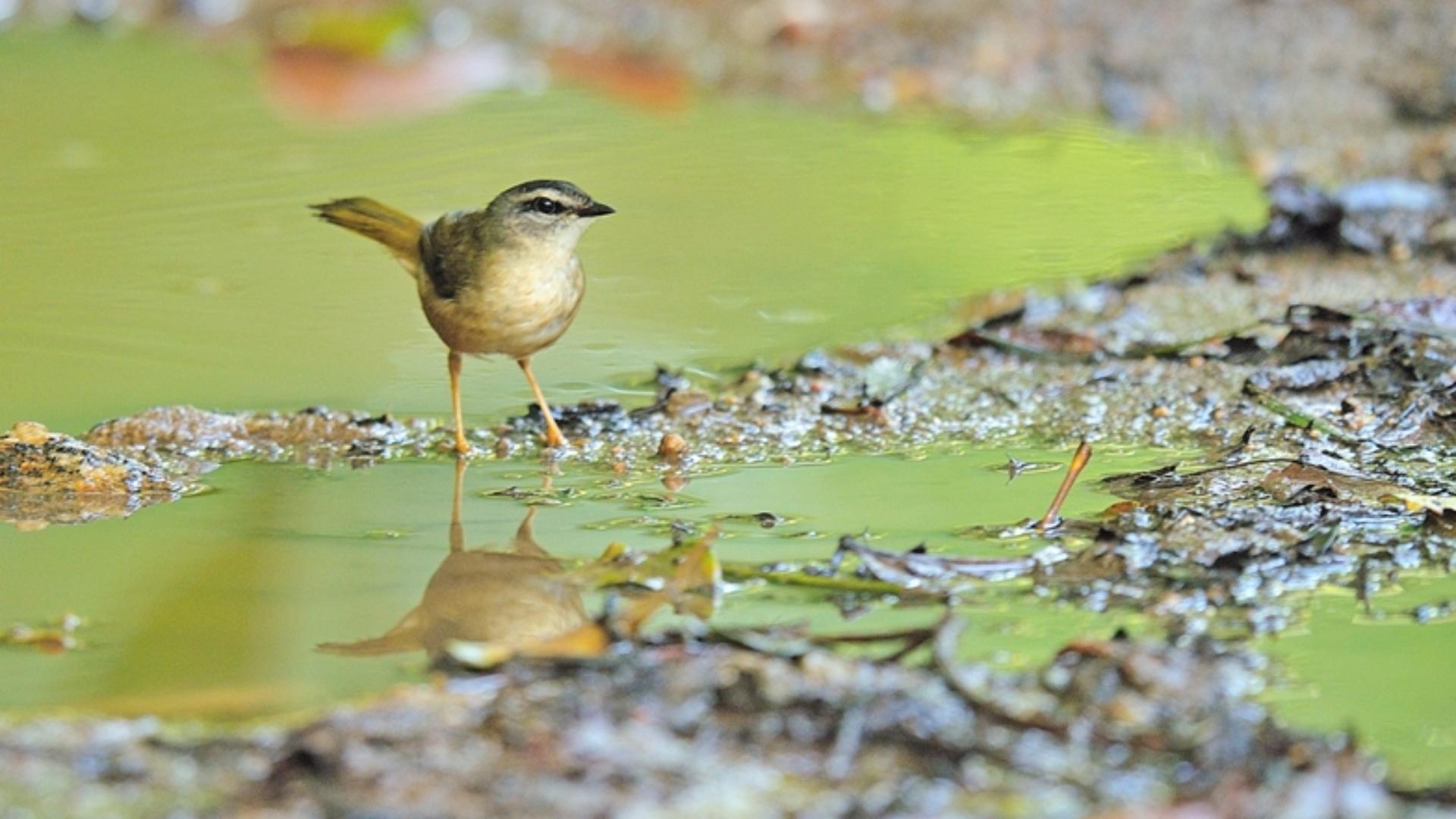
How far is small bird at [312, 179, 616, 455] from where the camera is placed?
4.55 metres

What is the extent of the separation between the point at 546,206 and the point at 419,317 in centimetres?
125

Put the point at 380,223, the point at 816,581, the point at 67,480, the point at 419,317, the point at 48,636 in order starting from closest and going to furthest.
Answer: the point at 48,636
the point at 816,581
the point at 67,480
the point at 380,223
the point at 419,317

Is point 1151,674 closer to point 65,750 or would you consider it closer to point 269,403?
point 65,750

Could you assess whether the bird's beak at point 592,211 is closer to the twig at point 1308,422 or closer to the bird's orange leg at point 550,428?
the bird's orange leg at point 550,428

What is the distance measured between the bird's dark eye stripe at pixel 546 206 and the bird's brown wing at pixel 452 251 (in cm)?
15

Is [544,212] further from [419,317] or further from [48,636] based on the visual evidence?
[48,636]

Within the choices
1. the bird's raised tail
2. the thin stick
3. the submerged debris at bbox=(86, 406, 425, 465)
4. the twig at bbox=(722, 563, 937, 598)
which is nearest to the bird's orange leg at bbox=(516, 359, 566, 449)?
the submerged debris at bbox=(86, 406, 425, 465)

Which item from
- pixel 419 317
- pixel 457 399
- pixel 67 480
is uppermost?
pixel 419 317

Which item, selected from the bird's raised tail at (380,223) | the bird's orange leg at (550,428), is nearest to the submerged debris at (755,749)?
the bird's orange leg at (550,428)

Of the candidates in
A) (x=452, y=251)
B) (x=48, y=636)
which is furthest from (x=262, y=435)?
(x=48, y=636)

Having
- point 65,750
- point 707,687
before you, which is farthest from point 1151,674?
point 65,750

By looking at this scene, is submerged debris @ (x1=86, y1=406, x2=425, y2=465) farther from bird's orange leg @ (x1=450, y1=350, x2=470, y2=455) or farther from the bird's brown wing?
the bird's brown wing

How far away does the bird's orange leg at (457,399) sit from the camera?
4.50 m

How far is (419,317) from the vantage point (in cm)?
575
